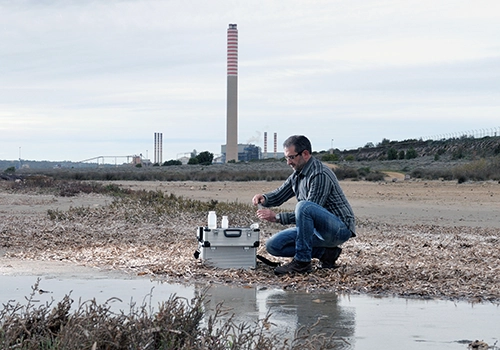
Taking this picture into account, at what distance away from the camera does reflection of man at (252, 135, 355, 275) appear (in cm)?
803

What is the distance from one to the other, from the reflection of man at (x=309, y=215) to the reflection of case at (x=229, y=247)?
0.95 ft

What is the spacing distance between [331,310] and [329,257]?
6.35 ft

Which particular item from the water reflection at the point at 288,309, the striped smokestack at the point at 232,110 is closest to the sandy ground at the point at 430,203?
the water reflection at the point at 288,309

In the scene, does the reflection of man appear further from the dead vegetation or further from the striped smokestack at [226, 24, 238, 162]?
the striped smokestack at [226, 24, 238, 162]

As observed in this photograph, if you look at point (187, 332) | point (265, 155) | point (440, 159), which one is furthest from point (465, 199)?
point (265, 155)

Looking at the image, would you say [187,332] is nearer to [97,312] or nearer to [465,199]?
[97,312]

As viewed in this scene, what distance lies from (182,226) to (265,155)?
108 m

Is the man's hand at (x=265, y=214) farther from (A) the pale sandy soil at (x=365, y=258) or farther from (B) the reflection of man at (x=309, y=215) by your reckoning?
(A) the pale sandy soil at (x=365, y=258)

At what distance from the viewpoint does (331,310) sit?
21.5ft

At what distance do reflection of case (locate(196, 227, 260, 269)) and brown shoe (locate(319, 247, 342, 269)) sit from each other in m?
0.74

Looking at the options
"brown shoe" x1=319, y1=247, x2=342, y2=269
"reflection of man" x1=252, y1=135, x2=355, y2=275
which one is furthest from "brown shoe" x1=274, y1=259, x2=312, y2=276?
"brown shoe" x1=319, y1=247, x2=342, y2=269

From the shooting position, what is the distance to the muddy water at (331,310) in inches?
222

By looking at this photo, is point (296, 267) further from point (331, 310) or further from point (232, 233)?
point (331, 310)

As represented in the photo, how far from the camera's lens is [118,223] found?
15.0 meters
